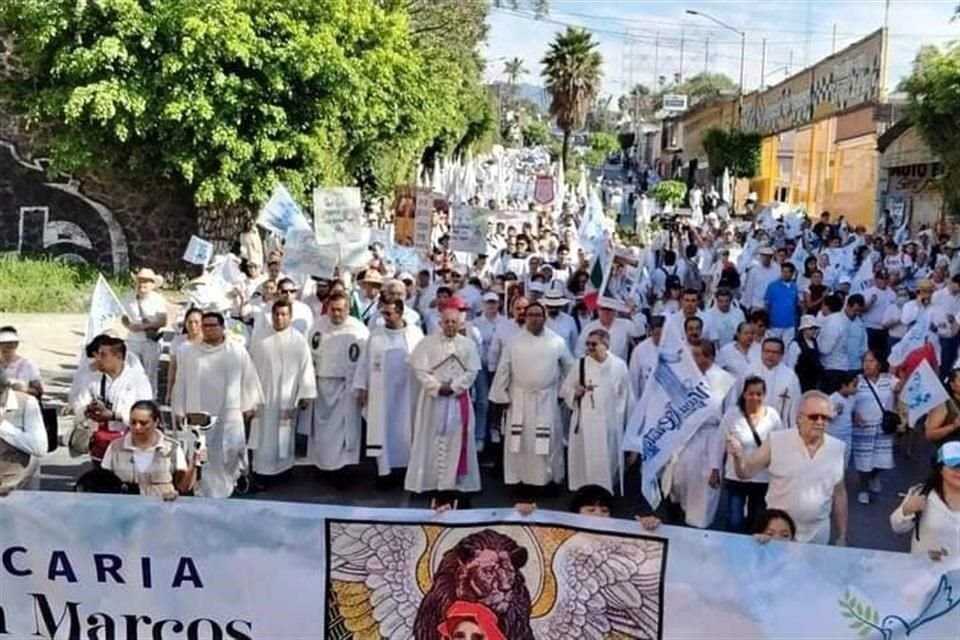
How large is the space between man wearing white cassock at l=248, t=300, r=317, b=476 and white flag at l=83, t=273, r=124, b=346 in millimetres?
1209

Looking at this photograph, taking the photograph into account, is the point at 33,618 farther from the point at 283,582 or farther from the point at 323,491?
the point at 323,491

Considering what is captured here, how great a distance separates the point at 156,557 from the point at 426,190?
9.71 meters

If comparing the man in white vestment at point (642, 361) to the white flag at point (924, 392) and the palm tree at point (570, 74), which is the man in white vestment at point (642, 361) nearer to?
the white flag at point (924, 392)

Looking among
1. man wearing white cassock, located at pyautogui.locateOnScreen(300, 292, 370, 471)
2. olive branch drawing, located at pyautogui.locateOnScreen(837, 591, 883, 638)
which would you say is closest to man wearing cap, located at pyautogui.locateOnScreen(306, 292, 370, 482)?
man wearing white cassock, located at pyautogui.locateOnScreen(300, 292, 370, 471)

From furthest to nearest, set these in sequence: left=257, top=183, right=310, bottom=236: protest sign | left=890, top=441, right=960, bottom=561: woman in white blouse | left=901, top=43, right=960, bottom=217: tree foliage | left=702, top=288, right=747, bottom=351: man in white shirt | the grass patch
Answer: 1. left=901, top=43, right=960, bottom=217: tree foliage
2. the grass patch
3. left=257, top=183, right=310, bottom=236: protest sign
4. left=702, top=288, right=747, bottom=351: man in white shirt
5. left=890, top=441, right=960, bottom=561: woman in white blouse

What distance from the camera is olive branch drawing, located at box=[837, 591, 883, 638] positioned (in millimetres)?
4984

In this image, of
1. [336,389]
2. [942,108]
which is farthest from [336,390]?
[942,108]

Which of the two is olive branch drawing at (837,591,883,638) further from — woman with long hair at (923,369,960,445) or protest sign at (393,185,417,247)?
protest sign at (393,185,417,247)

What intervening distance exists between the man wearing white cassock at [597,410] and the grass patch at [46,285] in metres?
12.0

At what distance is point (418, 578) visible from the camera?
516 centimetres

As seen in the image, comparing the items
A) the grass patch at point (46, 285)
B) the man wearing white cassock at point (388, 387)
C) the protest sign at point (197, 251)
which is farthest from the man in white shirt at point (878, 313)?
the grass patch at point (46, 285)

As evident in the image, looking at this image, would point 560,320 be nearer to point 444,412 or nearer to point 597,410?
point 597,410

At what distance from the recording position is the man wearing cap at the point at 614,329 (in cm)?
1023

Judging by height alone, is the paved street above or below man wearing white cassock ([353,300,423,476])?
below
